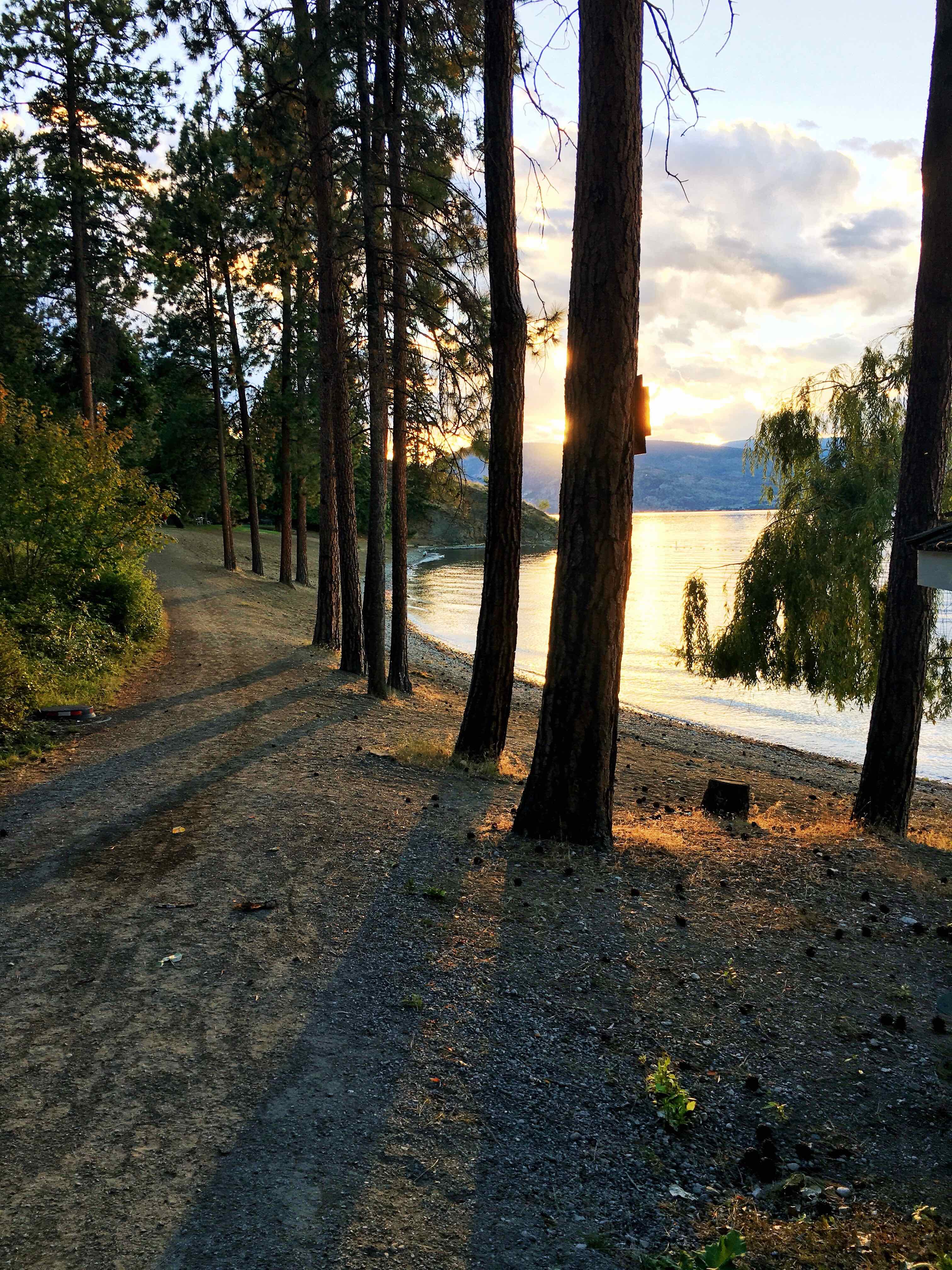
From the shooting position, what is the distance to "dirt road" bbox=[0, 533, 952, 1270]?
2930mm

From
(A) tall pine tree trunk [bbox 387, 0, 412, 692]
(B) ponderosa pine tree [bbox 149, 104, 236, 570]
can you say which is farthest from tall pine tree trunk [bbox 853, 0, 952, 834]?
(B) ponderosa pine tree [bbox 149, 104, 236, 570]

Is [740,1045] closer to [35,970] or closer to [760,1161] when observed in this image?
[760,1161]

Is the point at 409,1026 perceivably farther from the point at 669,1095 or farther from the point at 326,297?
the point at 326,297

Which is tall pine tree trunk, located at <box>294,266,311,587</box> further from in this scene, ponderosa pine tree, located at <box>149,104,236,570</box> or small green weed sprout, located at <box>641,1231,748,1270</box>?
small green weed sprout, located at <box>641,1231,748,1270</box>

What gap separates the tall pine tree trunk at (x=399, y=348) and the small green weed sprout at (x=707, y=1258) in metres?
12.6

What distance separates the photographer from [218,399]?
3131 centimetres

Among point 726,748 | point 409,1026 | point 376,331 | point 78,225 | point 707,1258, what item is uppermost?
point 78,225

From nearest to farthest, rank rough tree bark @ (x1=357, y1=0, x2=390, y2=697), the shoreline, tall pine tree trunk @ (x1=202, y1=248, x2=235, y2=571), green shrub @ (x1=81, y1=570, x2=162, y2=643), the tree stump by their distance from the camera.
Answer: the tree stump
rough tree bark @ (x1=357, y1=0, x2=390, y2=697)
the shoreline
green shrub @ (x1=81, y1=570, x2=162, y2=643)
tall pine tree trunk @ (x1=202, y1=248, x2=235, y2=571)

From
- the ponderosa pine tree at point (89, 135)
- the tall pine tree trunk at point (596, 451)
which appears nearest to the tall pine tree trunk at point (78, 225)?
the ponderosa pine tree at point (89, 135)

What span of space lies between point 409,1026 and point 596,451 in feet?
14.3

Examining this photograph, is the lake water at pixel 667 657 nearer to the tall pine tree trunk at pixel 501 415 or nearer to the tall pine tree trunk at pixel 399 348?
the tall pine tree trunk at pixel 501 415

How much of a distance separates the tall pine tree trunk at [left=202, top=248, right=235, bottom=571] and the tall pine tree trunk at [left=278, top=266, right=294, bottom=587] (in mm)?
2298

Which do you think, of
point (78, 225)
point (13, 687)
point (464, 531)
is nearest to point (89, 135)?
point (78, 225)

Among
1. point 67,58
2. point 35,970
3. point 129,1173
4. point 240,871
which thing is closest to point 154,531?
point 67,58
